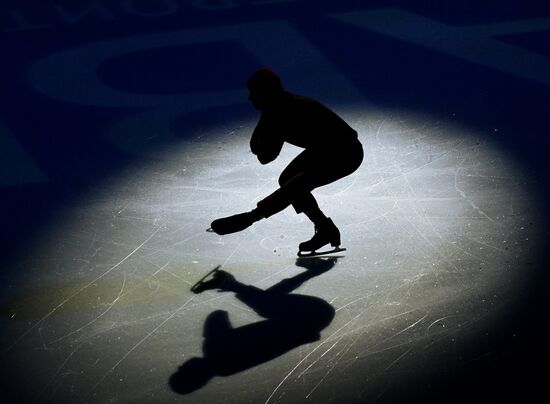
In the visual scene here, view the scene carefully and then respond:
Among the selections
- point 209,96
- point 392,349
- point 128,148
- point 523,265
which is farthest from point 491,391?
point 209,96

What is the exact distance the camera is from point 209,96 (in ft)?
31.9

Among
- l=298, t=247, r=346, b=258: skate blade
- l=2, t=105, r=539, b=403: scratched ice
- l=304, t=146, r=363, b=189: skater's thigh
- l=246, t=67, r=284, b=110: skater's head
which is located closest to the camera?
l=2, t=105, r=539, b=403: scratched ice

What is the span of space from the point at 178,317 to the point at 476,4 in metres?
7.50

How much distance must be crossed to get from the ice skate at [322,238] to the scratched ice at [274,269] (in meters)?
0.15

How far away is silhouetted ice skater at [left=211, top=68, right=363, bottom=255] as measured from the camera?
6.03 m

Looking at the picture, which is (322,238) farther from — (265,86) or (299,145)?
(265,86)

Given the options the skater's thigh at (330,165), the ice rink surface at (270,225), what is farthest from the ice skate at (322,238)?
the skater's thigh at (330,165)

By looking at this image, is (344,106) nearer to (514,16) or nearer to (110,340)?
(514,16)

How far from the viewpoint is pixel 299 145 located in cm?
631

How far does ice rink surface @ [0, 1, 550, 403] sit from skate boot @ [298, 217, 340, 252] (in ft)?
0.42

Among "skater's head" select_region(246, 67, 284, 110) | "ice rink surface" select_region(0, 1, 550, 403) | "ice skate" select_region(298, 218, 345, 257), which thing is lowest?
"ice rink surface" select_region(0, 1, 550, 403)

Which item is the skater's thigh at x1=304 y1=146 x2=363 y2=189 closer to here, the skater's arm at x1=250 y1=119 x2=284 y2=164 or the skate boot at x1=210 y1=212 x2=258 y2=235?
the skater's arm at x1=250 y1=119 x2=284 y2=164

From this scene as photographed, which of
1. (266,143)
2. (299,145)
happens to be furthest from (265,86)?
(299,145)

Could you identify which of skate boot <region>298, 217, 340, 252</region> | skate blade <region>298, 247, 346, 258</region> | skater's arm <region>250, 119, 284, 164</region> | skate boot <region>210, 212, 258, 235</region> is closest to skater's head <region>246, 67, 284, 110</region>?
skater's arm <region>250, 119, 284, 164</region>
